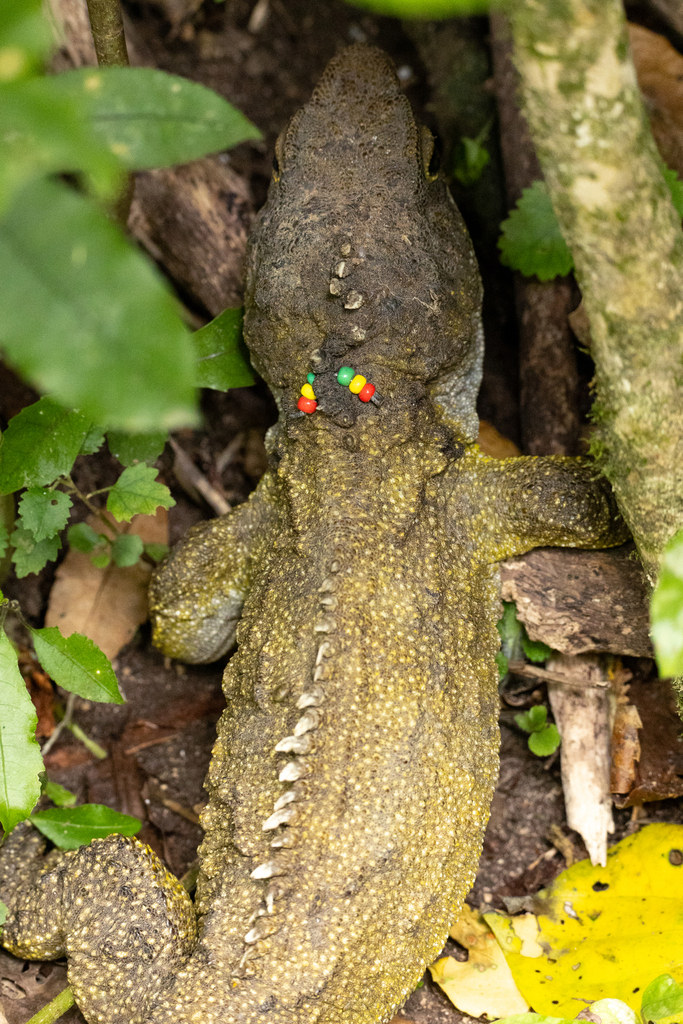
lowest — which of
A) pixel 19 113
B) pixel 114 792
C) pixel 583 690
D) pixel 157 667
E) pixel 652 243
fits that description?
pixel 114 792

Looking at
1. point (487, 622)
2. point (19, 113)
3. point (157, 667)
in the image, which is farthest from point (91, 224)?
point (157, 667)

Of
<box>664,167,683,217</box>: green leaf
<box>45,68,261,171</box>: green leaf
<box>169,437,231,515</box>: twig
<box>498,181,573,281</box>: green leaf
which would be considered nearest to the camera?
<box>45,68,261,171</box>: green leaf

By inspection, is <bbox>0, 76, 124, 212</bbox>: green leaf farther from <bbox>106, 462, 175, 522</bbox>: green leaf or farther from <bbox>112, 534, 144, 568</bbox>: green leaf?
<bbox>112, 534, 144, 568</bbox>: green leaf

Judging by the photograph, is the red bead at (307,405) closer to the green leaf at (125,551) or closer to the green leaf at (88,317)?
the green leaf at (125,551)

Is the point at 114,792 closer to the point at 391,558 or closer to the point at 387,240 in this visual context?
the point at 391,558

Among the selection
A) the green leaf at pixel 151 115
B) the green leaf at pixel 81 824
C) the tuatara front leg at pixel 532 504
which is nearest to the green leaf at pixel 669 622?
the tuatara front leg at pixel 532 504

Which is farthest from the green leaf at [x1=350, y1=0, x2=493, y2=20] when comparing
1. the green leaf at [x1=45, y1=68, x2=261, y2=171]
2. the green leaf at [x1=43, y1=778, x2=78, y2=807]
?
the green leaf at [x1=43, y1=778, x2=78, y2=807]

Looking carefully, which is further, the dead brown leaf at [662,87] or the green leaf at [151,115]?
the dead brown leaf at [662,87]
